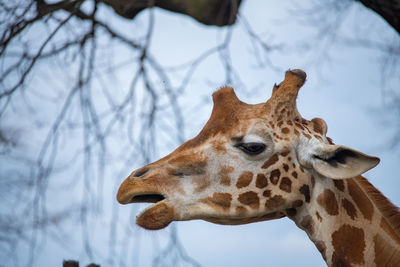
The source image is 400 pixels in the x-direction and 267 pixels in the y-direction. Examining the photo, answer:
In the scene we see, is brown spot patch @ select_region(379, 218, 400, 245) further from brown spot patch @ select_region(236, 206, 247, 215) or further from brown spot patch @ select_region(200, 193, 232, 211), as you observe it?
brown spot patch @ select_region(200, 193, 232, 211)

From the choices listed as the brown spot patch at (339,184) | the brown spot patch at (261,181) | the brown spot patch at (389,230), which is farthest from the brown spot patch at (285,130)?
the brown spot patch at (389,230)

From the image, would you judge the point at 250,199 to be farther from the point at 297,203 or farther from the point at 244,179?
the point at 297,203

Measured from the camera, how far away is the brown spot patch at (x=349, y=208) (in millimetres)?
2979

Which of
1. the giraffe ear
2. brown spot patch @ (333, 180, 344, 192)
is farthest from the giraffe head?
brown spot patch @ (333, 180, 344, 192)

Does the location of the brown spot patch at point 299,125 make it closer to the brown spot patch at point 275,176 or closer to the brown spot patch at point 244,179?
the brown spot patch at point 275,176

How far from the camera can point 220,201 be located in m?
2.89

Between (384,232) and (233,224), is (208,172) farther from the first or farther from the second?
(384,232)

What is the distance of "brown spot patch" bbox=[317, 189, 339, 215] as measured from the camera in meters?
2.91

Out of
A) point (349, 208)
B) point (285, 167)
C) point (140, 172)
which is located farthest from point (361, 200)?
point (140, 172)

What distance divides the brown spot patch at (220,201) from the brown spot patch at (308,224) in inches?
19.2

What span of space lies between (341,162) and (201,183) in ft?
2.79

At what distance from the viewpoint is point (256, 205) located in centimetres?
291

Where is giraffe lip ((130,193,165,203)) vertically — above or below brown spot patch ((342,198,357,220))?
above

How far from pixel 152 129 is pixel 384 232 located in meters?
2.77
